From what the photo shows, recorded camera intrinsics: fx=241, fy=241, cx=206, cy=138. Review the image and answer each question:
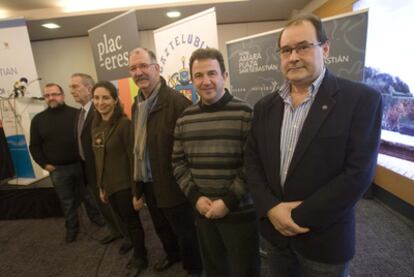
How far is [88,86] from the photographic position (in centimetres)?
213

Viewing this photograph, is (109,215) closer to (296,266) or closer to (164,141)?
(164,141)

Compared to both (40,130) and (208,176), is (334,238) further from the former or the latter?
(40,130)

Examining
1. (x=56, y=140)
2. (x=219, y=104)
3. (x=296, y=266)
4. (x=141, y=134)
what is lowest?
(x=296, y=266)

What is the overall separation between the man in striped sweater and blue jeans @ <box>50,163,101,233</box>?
1510 millimetres

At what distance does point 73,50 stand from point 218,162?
14.7 feet

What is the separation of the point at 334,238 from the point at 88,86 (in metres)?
2.13

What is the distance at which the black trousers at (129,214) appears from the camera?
5.56 feet

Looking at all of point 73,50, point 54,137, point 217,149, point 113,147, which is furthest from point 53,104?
point 73,50

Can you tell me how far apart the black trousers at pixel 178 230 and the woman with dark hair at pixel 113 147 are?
0.16 metres

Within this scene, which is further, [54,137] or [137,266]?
[54,137]

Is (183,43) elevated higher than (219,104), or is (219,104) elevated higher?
(183,43)

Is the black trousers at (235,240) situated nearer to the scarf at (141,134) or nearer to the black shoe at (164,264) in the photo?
the scarf at (141,134)

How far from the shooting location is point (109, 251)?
219cm

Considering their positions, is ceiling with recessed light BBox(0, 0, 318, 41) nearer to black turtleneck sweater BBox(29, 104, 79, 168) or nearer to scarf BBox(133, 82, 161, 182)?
black turtleneck sweater BBox(29, 104, 79, 168)
